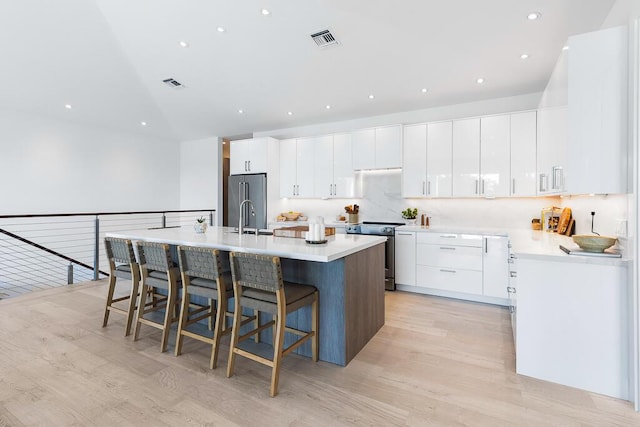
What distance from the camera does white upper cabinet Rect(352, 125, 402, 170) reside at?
4.69 metres

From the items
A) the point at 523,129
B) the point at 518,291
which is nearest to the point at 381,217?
the point at 523,129

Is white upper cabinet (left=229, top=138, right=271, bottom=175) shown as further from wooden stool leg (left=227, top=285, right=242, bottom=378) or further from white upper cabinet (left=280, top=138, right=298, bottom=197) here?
wooden stool leg (left=227, top=285, right=242, bottom=378)

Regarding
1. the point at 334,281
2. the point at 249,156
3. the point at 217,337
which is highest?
the point at 249,156

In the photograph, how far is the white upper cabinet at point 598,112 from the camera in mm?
1960

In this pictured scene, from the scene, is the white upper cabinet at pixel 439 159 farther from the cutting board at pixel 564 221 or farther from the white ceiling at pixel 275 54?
the cutting board at pixel 564 221

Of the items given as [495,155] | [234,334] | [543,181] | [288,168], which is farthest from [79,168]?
[543,181]

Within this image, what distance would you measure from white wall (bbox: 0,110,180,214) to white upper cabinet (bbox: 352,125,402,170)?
4.87 meters

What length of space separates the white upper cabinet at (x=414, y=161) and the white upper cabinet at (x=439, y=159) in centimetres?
6

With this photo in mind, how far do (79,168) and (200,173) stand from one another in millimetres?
2260

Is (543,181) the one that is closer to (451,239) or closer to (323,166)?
(451,239)

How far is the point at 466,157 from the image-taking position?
4.24 metres

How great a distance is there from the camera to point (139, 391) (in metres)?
2.05

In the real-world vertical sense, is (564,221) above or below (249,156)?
below

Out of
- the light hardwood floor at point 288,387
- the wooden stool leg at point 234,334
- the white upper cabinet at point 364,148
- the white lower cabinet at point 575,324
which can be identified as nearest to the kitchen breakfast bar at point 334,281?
the light hardwood floor at point 288,387
